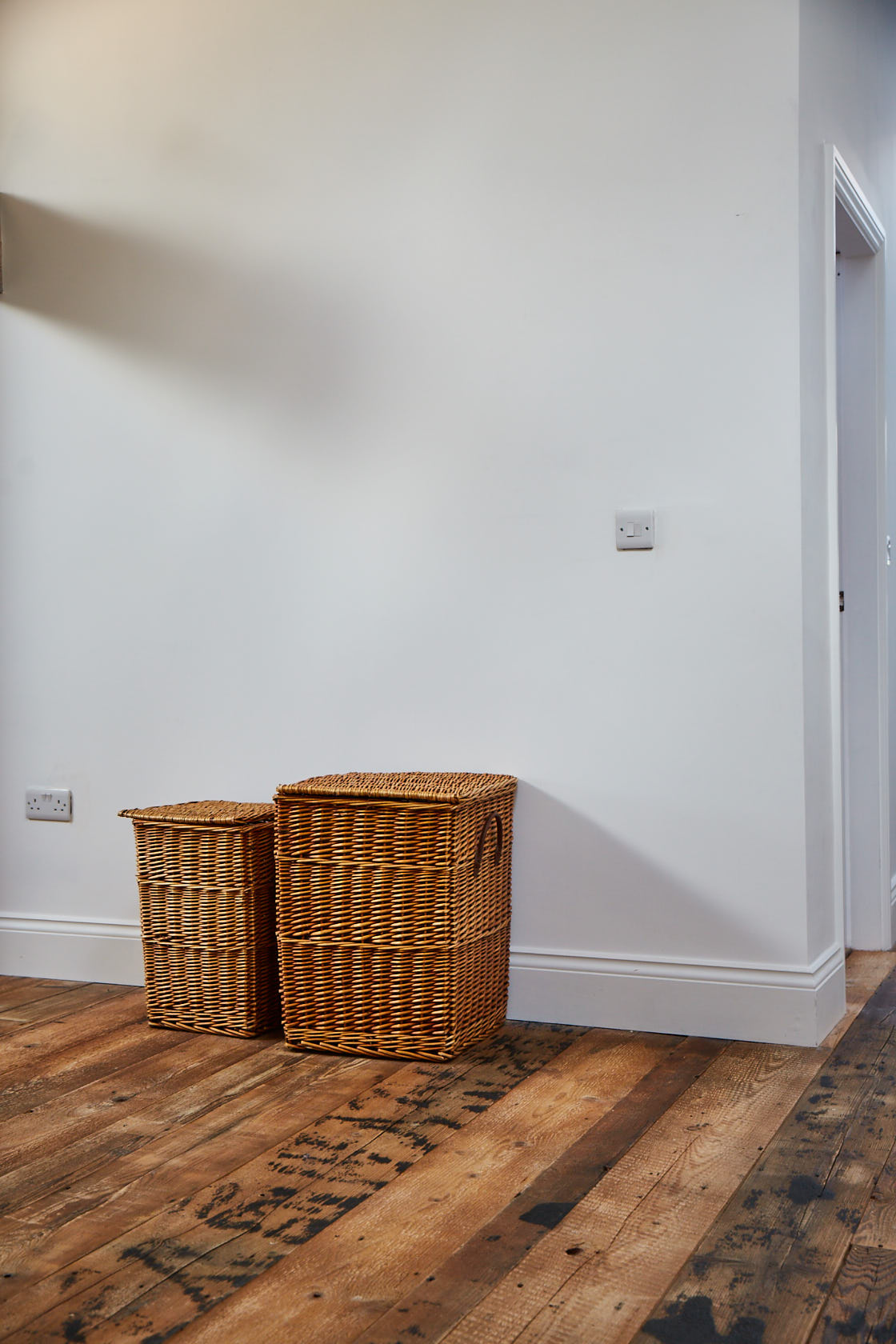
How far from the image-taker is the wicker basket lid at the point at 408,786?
2307 mm

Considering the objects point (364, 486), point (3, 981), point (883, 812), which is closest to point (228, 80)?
point (364, 486)

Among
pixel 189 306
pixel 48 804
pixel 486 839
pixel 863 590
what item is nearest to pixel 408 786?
pixel 486 839

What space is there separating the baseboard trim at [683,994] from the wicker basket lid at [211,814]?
0.63 m

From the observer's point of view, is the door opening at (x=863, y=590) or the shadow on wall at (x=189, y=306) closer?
the shadow on wall at (x=189, y=306)

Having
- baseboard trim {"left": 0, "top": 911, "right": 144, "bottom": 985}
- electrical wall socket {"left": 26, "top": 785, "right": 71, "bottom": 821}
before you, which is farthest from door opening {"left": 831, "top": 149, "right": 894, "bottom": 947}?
electrical wall socket {"left": 26, "top": 785, "right": 71, "bottom": 821}

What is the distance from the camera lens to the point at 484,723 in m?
2.66

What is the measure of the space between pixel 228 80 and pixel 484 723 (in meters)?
1.66

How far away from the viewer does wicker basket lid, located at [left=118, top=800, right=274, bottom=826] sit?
2.51m

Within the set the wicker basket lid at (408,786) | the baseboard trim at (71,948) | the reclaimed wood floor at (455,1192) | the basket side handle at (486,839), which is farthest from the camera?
the baseboard trim at (71,948)

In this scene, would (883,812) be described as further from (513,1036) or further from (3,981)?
(3,981)

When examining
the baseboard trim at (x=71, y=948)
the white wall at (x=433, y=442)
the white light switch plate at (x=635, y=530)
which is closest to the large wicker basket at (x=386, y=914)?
the white wall at (x=433, y=442)

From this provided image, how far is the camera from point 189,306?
9.66ft

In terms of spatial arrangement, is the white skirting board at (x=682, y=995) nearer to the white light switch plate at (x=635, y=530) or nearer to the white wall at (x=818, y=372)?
the white wall at (x=818, y=372)

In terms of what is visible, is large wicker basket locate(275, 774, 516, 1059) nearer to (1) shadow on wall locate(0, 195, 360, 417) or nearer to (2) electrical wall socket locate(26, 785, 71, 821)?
(2) electrical wall socket locate(26, 785, 71, 821)
